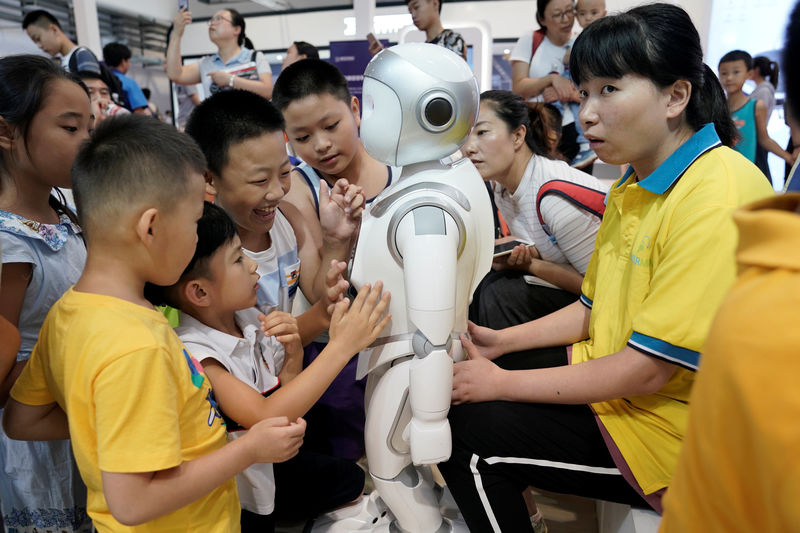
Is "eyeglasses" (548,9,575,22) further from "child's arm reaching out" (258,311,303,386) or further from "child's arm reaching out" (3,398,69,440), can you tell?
"child's arm reaching out" (3,398,69,440)

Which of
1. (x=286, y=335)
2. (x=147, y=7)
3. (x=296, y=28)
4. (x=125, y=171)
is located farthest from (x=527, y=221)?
(x=147, y=7)

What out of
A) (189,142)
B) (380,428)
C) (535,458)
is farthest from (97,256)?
(535,458)

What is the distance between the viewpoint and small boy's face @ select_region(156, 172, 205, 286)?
1021 millimetres

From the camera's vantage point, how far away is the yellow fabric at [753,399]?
437 millimetres

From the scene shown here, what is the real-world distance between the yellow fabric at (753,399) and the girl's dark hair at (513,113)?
1.77 meters

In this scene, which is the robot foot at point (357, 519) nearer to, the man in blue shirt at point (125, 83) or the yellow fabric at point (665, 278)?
the yellow fabric at point (665, 278)

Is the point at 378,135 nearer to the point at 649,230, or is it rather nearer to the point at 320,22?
the point at 649,230

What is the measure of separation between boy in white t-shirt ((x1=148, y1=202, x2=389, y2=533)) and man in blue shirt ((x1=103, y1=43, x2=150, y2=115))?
9.53 feet

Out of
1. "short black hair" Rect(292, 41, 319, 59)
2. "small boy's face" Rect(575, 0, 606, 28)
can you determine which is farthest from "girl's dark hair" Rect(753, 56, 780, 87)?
"short black hair" Rect(292, 41, 319, 59)

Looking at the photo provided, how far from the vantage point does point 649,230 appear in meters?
1.20

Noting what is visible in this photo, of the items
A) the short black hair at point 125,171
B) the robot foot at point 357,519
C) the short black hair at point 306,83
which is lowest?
the robot foot at point 357,519

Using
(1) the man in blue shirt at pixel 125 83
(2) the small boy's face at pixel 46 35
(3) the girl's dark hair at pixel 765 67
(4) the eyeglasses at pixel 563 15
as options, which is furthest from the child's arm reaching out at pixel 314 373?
(3) the girl's dark hair at pixel 765 67

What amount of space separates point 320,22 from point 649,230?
9.81 meters

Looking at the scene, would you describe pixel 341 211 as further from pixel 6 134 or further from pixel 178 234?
pixel 6 134
